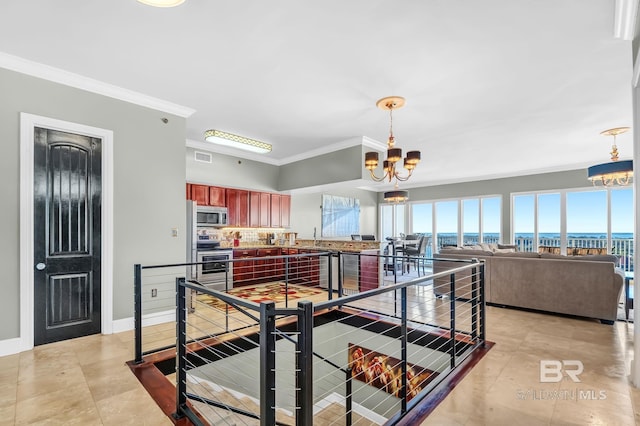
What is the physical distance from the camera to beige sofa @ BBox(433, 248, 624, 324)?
3.82 m

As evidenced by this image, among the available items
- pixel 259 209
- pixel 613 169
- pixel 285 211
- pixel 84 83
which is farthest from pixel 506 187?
pixel 84 83

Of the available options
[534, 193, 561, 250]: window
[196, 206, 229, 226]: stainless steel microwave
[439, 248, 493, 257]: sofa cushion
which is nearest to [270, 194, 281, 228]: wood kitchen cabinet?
[196, 206, 229, 226]: stainless steel microwave

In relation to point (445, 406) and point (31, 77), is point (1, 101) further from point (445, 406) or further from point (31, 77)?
point (445, 406)

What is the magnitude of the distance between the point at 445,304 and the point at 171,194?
4307mm

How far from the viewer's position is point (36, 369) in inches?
99.0

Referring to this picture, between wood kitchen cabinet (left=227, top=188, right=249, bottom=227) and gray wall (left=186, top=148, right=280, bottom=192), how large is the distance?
0.49 ft

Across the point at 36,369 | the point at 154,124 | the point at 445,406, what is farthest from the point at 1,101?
the point at 445,406

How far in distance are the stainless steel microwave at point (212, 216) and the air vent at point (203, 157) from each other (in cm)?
88

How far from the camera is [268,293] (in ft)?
17.9

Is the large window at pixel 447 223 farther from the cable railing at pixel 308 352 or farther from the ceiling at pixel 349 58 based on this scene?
the ceiling at pixel 349 58

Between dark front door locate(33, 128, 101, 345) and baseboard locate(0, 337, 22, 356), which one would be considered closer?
baseboard locate(0, 337, 22, 356)

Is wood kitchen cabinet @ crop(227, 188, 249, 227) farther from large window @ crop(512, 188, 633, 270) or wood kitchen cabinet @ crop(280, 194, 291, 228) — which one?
large window @ crop(512, 188, 633, 270)

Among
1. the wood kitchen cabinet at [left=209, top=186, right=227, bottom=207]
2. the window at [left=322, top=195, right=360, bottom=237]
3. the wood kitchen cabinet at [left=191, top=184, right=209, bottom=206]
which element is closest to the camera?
the wood kitchen cabinet at [left=191, top=184, right=209, bottom=206]

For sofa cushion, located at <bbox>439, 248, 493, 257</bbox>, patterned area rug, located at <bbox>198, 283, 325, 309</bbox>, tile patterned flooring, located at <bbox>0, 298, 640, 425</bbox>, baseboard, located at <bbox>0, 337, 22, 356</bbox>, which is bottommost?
patterned area rug, located at <bbox>198, 283, 325, 309</bbox>
